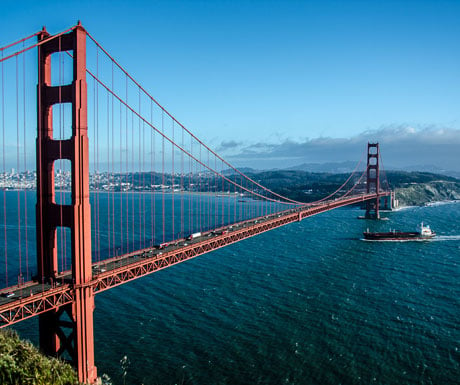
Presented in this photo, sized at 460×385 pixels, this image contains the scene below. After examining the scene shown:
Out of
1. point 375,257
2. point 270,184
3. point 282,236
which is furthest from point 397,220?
point 270,184

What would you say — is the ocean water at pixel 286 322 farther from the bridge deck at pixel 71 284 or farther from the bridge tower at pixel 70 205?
the bridge deck at pixel 71 284

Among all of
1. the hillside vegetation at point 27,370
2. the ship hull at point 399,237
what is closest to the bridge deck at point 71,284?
the hillside vegetation at point 27,370

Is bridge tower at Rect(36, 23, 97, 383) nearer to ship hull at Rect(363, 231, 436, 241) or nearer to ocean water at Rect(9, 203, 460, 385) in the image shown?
ocean water at Rect(9, 203, 460, 385)

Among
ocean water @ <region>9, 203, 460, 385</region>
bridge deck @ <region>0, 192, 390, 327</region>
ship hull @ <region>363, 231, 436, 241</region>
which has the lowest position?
ocean water @ <region>9, 203, 460, 385</region>

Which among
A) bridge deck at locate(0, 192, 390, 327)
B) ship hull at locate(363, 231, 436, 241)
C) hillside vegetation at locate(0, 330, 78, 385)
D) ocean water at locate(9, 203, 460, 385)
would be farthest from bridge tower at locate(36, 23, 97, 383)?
ship hull at locate(363, 231, 436, 241)

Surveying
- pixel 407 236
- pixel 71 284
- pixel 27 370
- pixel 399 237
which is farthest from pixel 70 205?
pixel 407 236

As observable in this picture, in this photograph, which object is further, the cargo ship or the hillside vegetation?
the cargo ship

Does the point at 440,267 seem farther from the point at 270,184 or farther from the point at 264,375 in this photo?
the point at 270,184

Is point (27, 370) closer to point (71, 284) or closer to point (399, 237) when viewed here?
point (71, 284)
